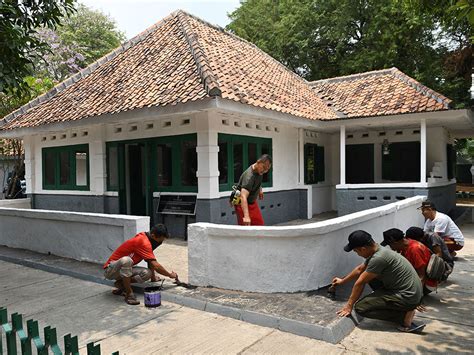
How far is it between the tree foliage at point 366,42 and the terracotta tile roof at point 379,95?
13.5 ft

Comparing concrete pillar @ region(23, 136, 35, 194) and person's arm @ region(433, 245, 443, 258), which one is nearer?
person's arm @ region(433, 245, 443, 258)

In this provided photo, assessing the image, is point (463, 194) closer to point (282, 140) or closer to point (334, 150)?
point (334, 150)

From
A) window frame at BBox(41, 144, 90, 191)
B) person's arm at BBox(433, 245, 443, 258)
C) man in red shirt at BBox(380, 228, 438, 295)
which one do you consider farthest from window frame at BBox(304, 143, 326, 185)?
man in red shirt at BBox(380, 228, 438, 295)

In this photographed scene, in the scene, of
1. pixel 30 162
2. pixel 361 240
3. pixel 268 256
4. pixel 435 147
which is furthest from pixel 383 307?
pixel 30 162

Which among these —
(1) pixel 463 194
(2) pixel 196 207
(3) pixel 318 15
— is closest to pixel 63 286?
(2) pixel 196 207

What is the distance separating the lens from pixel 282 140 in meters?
11.5

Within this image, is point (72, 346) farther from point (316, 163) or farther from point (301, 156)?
point (316, 163)

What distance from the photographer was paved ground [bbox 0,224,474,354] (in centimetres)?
400

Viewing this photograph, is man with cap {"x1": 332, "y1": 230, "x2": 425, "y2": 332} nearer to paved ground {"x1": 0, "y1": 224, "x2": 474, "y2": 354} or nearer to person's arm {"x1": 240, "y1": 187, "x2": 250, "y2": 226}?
paved ground {"x1": 0, "y1": 224, "x2": 474, "y2": 354}

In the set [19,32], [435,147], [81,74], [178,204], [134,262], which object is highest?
[81,74]

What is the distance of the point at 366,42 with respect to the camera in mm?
20016

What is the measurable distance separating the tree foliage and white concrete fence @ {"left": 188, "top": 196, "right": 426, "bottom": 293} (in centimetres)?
1377

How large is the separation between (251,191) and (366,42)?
1643 cm

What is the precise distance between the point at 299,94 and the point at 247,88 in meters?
3.60
